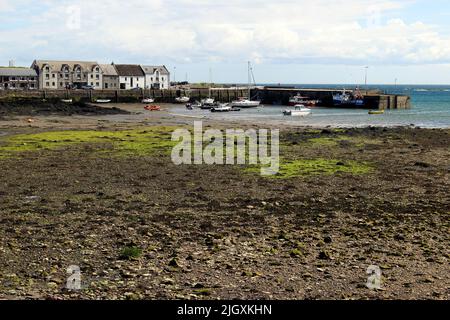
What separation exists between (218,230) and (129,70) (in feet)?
475

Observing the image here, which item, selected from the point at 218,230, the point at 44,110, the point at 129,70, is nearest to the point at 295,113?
the point at 44,110

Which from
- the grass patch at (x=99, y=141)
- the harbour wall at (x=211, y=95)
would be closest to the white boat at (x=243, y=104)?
the harbour wall at (x=211, y=95)

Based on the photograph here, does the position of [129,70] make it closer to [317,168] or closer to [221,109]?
[221,109]

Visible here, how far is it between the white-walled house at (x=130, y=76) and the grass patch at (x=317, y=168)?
128 metres

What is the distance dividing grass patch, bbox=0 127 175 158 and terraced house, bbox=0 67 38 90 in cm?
9402

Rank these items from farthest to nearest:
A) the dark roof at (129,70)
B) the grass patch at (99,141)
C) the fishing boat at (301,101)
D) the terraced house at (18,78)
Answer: the dark roof at (129,70) → the terraced house at (18,78) → the fishing boat at (301,101) → the grass patch at (99,141)

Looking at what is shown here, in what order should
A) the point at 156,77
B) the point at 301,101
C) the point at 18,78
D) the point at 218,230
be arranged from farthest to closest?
the point at 156,77 < the point at 18,78 < the point at 301,101 < the point at 218,230

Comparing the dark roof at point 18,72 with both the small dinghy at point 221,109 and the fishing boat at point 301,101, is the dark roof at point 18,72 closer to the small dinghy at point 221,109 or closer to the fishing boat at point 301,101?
the small dinghy at point 221,109

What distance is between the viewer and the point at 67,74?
149 m

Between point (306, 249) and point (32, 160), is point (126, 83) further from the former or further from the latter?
point (306, 249)

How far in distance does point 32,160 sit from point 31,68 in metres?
123

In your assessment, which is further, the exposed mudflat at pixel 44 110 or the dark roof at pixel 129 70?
the dark roof at pixel 129 70

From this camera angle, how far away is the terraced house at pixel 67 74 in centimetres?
14425
